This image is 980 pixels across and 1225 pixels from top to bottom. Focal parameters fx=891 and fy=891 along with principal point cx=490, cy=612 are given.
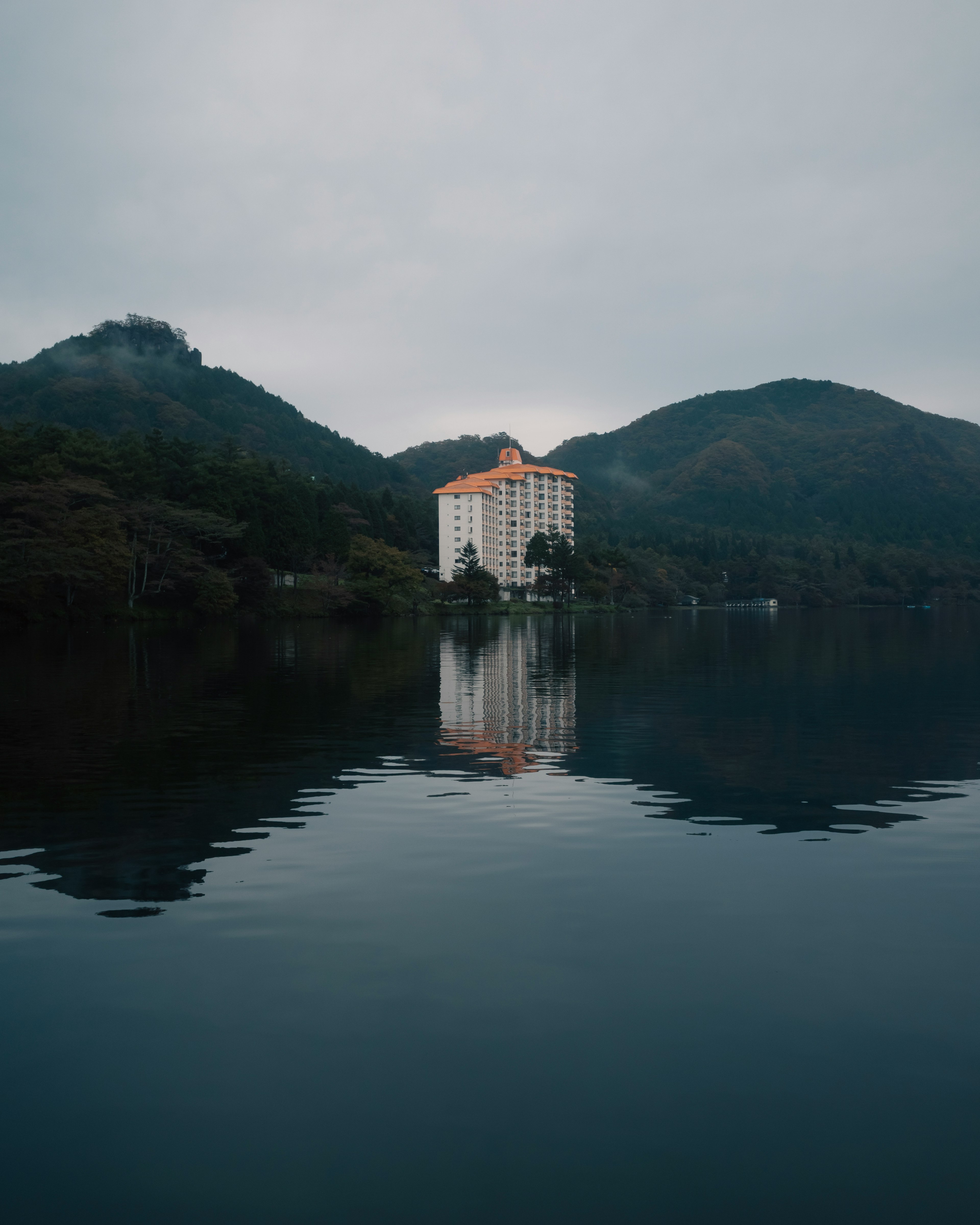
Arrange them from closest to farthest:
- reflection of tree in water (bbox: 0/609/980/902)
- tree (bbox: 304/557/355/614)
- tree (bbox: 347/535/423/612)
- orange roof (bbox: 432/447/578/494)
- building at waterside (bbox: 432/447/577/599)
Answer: reflection of tree in water (bbox: 0/609/980/902) → tree (bbox: 304/557/355/614) → tree (bbox: 347/535/423/612) → building at waterside (bbox: 432/447/577/599) → orange roof (bbox: 432/447/578/494)

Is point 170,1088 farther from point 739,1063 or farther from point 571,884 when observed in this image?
point 571,884

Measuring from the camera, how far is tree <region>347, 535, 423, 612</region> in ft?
283

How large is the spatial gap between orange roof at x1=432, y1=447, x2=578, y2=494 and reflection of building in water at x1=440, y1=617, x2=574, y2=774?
101628mm

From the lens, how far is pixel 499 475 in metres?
159

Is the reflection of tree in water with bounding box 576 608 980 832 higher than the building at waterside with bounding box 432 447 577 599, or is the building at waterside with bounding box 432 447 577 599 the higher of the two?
the building at waterside with bounding box 432 447 577 599

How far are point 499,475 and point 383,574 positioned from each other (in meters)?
70.7

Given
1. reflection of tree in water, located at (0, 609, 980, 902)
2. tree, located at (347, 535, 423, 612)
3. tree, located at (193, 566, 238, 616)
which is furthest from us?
tree, located at (347, 535, 423, 612)

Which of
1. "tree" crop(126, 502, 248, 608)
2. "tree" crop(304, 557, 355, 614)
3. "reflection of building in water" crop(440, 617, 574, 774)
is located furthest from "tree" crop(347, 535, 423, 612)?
"reflection of building in water" crop(440, 617, 574, 774)

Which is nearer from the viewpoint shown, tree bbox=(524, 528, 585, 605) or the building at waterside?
tree bbox=(524, 528, 585, 605)

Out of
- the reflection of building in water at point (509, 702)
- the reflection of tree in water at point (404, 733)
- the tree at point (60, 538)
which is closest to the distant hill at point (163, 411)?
the tree at point (60, 538)

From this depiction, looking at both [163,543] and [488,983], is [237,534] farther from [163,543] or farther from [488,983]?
[488,983]

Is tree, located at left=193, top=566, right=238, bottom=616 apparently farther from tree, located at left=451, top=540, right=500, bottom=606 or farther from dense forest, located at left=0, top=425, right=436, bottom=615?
tree, located at left=451, top=540, right=500, bottom=606

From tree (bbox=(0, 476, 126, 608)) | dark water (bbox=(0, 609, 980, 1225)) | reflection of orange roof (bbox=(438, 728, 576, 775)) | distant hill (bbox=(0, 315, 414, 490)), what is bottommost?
dark water (bbox=(0, 609, 980, 1225))

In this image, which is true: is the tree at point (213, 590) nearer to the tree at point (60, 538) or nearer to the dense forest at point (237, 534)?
the dense forest at point (237, 534)
